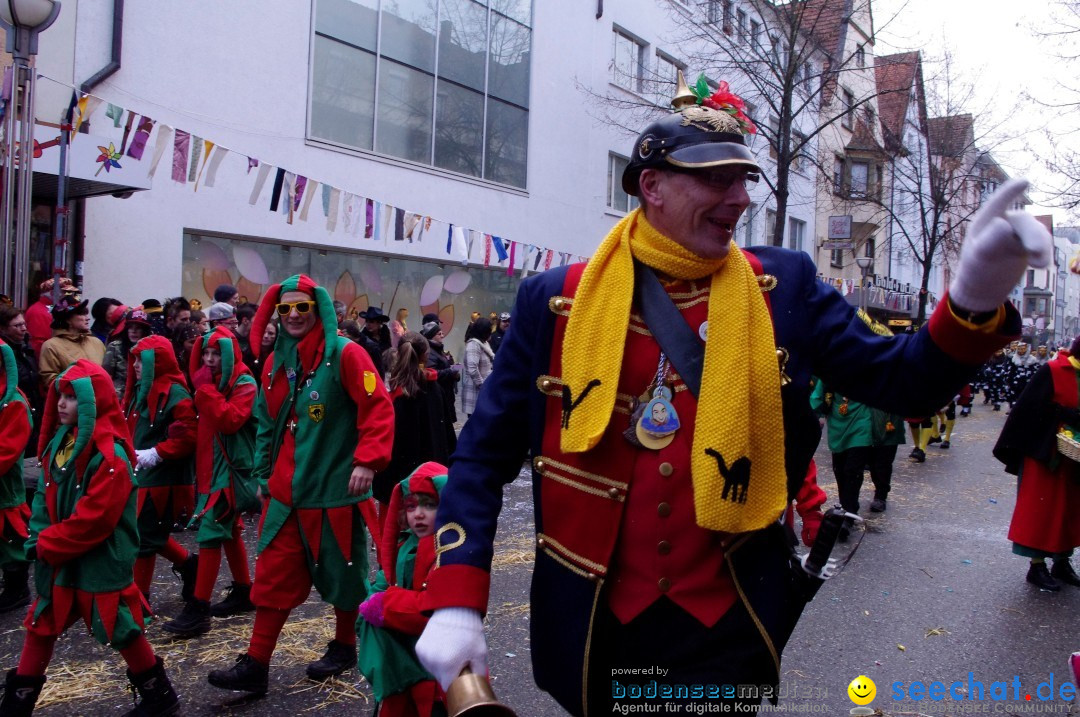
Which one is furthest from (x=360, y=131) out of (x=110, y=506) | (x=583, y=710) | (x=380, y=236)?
(x=583, y=710)

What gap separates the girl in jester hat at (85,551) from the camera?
374 cm

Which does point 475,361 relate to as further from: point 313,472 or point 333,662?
point 333,662

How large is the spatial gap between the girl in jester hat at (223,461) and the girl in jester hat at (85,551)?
1159mm

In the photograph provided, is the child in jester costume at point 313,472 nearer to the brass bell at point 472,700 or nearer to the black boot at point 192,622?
the black boot at point 192,622

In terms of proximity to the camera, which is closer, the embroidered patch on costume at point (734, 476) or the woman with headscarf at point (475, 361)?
the embroidered patch on costume at point (734, 476)

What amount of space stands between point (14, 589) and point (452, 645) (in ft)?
15.0

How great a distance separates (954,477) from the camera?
37.4ft

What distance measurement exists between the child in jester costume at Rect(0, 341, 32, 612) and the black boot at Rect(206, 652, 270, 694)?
1.54 meters

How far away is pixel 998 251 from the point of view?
1686 mm

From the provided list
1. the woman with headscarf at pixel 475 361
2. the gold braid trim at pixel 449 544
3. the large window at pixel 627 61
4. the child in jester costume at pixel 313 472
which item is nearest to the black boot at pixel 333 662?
the child in jester costume at pixel 313 472

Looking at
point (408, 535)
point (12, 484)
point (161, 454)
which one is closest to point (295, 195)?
point (161, 454)

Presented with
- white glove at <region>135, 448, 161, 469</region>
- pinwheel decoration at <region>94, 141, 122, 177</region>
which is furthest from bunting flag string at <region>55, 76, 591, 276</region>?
white glove at <region>135, 448, 161, 469</region>

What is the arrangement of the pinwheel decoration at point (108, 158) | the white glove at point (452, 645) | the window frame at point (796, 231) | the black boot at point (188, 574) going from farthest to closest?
1. the window frame at point (796, 231)
2. the pinwheel decoration at point (108, 158)
3. the black boot at point (188, 574)
4. the white glove at point (452, 645)

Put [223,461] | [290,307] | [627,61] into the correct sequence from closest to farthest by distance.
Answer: [290,307] → [223,461] → [627,61]
